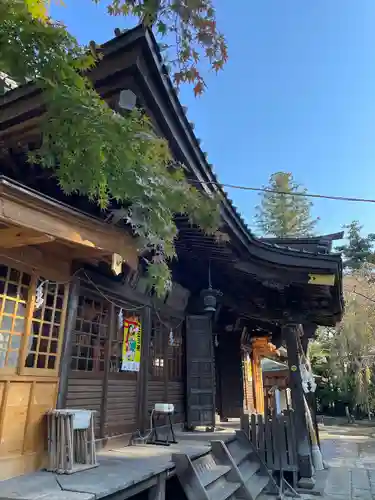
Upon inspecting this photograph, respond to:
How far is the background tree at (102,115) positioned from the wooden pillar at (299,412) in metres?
4.65

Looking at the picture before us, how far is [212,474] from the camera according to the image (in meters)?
4.38

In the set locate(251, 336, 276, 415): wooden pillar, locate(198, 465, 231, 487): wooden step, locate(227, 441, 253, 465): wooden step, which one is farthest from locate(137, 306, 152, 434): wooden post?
locate(251, 336, 276, 415): wooden pillar

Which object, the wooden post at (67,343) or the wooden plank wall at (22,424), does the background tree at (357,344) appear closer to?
the wooden post at (67,343)

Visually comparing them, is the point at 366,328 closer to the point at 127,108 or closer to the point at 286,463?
the point at 286,463

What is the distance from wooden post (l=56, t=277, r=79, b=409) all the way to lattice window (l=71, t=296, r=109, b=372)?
27cm

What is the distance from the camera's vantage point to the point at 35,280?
3.97 m

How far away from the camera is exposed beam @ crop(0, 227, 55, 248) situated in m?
3.02

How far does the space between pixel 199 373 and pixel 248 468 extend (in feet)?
7.39

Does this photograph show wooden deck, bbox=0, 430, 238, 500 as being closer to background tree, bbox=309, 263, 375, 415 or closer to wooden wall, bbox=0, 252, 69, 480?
wooden wall, bbox=0, 252, 69, 480

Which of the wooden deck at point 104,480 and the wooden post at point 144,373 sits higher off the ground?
the wooden post at point 144,373

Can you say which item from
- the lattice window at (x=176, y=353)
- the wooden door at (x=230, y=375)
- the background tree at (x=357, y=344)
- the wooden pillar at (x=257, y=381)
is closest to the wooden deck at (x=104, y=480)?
the lattice window at (x=176, y=353)

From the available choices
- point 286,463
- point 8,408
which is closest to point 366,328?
point 286,463

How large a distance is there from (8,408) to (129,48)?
341 cm

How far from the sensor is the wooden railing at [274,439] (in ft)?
19.9
